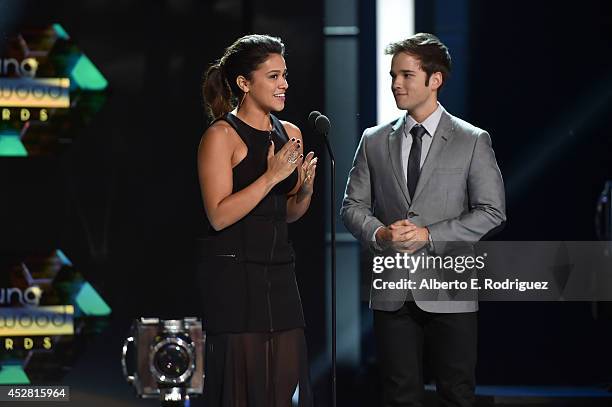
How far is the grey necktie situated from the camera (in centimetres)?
397

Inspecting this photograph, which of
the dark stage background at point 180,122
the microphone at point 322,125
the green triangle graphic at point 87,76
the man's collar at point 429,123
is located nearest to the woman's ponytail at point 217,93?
the microphone at point 322,125

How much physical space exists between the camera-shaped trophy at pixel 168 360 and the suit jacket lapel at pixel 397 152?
109 centimetres

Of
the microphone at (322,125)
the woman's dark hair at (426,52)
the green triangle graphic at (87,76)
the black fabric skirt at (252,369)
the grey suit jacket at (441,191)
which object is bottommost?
the black fabric skirt at (252,369)

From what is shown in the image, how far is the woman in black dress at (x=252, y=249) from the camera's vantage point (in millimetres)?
3664

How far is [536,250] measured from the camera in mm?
5406

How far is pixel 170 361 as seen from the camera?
10.3 ft

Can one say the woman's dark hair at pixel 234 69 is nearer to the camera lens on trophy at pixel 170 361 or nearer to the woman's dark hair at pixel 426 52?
the woman's dark hair at pixel 426 52

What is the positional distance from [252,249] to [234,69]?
0.64 m

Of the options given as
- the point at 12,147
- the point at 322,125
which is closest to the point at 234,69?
the point at 322,125

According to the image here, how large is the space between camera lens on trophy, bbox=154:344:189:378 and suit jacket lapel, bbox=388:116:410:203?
1.18 m

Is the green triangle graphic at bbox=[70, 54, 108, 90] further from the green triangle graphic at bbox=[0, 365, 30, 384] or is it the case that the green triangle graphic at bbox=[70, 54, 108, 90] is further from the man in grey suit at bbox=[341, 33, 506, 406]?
the man in grey suit at bbox=[341, 33, 506, 406]

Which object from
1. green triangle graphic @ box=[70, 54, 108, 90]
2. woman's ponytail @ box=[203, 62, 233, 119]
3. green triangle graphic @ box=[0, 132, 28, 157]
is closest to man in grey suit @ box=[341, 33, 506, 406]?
woman's ponytail @ box=[203, 62, 233, 119]

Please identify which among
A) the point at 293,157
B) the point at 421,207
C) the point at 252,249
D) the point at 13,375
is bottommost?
the point at 13,375

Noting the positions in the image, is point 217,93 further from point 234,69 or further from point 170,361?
point 170,361
